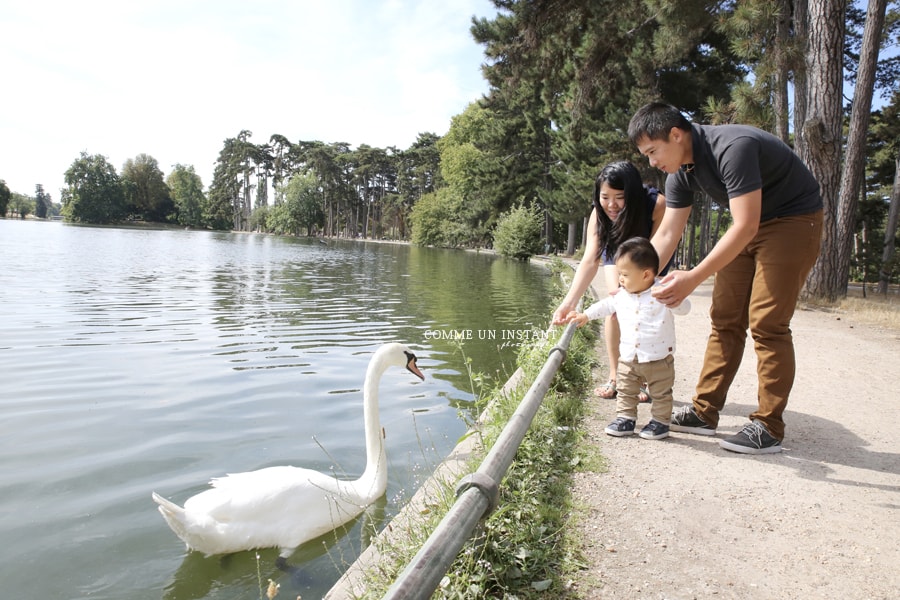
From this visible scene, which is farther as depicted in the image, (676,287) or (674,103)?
(674,103)

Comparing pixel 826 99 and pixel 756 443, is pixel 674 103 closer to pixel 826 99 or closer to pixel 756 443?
pixel 826 99

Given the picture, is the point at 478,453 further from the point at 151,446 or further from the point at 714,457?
the point at 151,446

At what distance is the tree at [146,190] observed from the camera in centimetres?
9988

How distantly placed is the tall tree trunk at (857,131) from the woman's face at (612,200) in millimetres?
9788

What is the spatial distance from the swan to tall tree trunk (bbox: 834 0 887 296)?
1227cm

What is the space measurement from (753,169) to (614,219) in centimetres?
143

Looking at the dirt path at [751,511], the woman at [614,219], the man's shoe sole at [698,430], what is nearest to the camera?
the dirt path at [751,511]

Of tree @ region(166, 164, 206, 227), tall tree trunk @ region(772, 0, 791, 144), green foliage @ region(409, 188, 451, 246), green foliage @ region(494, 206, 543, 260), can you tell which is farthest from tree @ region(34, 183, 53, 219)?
tall tree trunk @ region(772, 0, 791, 144)

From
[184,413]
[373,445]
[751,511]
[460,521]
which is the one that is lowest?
[184,413]

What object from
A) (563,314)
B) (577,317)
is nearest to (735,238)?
(577,317)

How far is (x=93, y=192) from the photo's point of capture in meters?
92.3

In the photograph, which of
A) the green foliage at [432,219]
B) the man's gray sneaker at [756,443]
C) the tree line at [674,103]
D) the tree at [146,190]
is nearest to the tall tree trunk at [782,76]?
the tree line at [674,103]

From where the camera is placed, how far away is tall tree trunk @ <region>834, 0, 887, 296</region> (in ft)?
37.7

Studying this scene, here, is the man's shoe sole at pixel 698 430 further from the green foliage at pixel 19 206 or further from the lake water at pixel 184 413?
the green foliage at pixel 19 206
